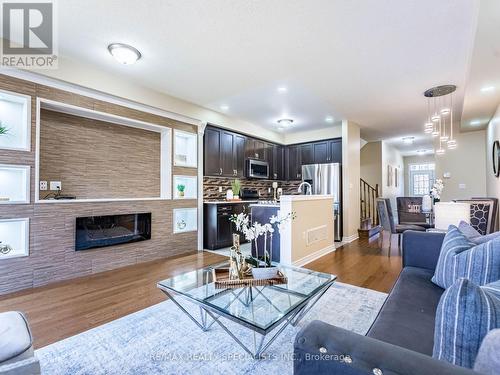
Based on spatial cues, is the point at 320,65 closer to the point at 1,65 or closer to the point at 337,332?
the point at 337,332

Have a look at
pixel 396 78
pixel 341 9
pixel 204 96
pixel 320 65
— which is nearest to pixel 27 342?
pixel 341 9

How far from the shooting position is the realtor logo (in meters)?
2.36

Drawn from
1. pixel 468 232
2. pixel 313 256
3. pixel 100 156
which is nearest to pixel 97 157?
pixel 100 156

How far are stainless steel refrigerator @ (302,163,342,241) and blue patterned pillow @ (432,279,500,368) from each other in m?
4.92

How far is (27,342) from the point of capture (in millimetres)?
1163

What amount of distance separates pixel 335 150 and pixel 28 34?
18.5 ft

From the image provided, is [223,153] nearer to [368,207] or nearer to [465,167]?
[368,207]

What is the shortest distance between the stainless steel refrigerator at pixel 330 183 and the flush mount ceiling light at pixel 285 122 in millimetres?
1129

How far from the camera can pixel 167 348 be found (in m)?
1.75

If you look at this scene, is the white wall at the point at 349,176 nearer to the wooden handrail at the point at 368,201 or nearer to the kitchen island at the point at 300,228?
the kitchen island at the point at 300,228

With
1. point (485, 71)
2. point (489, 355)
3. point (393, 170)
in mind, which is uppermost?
point (485, 71)

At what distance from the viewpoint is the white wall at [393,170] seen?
8172mm

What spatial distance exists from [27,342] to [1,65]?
315 centimetres

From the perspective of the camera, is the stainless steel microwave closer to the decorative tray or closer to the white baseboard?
the white baseboard
